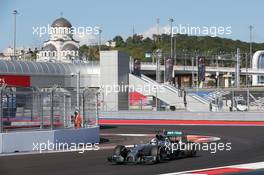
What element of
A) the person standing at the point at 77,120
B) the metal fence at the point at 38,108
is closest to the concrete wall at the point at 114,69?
the person standing at the point at 77,120

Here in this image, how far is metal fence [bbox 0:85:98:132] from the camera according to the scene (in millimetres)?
17984

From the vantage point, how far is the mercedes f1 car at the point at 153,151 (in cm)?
1465

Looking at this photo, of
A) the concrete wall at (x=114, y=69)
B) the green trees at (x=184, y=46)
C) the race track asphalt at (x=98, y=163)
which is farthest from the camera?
the green trees at (x=184, y=46)

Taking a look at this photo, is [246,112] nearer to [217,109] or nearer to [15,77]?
[217,109]

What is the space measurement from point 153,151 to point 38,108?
5511 millimetres

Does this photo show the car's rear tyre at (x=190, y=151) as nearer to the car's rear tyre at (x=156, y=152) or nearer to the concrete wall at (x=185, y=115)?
the car's rear tyre at (x=156, y=152)

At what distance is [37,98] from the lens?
733 inches

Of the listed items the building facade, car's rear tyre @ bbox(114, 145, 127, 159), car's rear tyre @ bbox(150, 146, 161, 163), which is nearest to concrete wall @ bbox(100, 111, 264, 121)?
car's rear tyre @ bbox(150, 146, 161, 163)

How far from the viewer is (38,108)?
61.3ft

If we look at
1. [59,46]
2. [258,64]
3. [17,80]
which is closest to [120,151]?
[17,80]

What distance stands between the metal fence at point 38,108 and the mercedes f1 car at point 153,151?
4624 mm

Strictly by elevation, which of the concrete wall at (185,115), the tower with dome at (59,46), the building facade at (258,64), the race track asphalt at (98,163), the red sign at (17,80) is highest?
the tower with dome at (59,46)

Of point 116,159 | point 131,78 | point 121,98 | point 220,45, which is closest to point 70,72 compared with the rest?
point 131,78

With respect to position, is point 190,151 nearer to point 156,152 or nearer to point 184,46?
point 156,152
